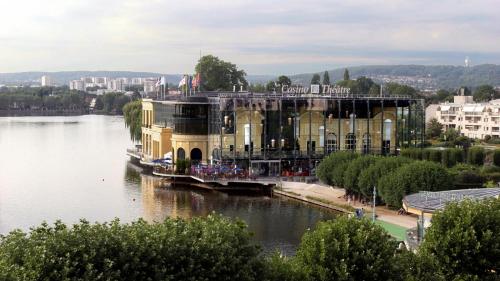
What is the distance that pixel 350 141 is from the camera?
81375mm

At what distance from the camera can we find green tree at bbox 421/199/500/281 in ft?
86.6

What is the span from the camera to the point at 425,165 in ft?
178

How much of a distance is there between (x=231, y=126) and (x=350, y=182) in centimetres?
2075

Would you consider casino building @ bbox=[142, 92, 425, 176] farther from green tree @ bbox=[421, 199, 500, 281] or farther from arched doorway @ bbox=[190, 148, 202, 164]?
green tree @ bbox=[421, 199, 500, 281]

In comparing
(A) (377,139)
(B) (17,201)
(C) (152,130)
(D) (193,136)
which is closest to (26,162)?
(C) (152,130)

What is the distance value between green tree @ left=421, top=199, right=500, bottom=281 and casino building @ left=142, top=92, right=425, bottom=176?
47.0 m

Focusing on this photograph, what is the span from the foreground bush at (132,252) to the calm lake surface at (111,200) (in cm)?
1988

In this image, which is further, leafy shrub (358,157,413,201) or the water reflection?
leafy shrub (358,157,413,201)

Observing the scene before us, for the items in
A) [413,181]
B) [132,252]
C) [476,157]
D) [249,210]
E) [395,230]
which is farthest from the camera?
[476,157]

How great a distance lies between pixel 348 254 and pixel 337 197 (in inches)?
1515

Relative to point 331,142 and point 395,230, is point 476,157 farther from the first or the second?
point 395,230

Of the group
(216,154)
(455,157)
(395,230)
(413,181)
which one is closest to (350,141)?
(455,157)

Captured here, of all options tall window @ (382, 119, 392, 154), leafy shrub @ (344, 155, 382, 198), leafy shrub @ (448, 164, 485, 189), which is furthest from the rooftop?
tall window @ (382, 119, 392, 154)

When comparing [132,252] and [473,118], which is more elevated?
[473,118]
